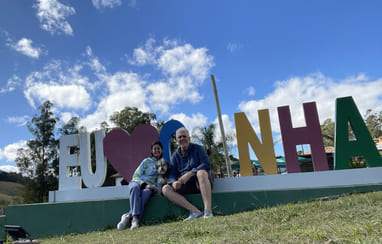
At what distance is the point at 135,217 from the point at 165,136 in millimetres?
2208

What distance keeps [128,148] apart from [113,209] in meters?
1.64

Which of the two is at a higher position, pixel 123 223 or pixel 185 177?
pixel 185 177

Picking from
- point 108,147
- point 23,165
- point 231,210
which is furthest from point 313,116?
point 23,165

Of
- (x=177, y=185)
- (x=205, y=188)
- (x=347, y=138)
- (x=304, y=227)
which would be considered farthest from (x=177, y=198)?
(x=347, y=138)

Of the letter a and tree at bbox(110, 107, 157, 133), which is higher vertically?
tree at bbox(110, 107, 157, 133)

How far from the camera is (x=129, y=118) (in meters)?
24.4

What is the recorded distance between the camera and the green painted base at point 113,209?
3.52 meters

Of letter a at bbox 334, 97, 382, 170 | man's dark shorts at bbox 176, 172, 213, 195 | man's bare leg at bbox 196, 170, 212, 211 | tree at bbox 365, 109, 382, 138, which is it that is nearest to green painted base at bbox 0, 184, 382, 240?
man's dark shorts at bbox 176, 172, 213, 195

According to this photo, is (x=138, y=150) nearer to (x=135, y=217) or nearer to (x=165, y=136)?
(x=165, y=136)

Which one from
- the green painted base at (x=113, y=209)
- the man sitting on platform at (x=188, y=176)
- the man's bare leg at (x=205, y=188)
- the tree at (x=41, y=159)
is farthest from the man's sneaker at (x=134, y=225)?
the tree at (x=41, y=159)

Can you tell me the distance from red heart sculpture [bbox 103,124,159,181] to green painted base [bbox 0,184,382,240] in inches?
48.2

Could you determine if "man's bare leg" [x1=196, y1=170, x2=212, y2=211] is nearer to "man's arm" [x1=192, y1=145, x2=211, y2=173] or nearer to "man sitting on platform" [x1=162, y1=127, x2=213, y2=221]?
"man sitting on platform" [x1=162, y1=127, x2=213, y2=221]

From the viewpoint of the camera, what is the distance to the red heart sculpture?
213 inches

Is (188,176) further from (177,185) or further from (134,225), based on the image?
(134,225)
